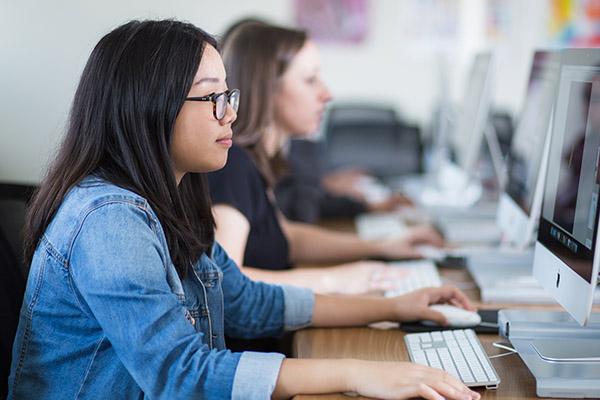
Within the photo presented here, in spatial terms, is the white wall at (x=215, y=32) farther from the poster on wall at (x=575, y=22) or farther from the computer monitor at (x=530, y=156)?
the computer monitor at (x=530, y=156)

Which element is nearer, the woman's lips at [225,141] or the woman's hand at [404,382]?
the woman's hand at [404,382]

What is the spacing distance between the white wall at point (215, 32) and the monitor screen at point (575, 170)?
2.43 m

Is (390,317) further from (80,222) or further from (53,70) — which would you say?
(53,70)

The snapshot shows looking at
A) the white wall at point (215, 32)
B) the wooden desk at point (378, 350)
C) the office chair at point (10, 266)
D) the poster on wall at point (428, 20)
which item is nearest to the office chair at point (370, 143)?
the white wall at point (215, 32)

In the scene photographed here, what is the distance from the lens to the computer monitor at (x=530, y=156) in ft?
5.60

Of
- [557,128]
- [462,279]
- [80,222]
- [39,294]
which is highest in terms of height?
[557,128]

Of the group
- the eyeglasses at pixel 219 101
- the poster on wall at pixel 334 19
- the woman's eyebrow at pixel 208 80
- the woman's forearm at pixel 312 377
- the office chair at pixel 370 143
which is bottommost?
the office chair at pixel 370 143

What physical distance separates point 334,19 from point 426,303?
331 centimetres

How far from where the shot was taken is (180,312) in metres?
1.12

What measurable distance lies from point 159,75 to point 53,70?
2516 millimetres

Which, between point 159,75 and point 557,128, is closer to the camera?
point 159,75

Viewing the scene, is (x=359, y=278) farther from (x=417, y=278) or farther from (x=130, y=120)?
(x=130, y=120)

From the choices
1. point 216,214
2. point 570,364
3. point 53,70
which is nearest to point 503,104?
point 53,70

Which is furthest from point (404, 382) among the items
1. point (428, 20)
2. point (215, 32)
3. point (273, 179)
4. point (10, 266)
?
point (428, 20)
